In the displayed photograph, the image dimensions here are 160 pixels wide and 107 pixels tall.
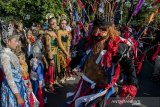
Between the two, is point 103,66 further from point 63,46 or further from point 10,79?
point 63,46

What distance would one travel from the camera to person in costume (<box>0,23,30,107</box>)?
4.32 m

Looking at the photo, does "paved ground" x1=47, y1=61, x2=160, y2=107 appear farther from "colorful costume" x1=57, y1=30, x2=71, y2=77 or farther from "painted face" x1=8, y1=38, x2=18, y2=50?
"painted face" x1=8, y1=38, x2=18, y2=50

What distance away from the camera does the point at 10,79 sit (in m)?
4.31

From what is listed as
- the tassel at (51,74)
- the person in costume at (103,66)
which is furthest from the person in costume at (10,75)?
the tassel at (51,74)

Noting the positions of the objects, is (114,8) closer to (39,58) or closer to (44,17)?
(39,58)

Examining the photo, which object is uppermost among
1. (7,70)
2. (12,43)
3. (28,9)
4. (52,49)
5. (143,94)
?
(12,43)

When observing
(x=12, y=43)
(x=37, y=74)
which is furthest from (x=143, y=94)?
(x=12, y=43)

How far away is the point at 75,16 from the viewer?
11273 millimetres

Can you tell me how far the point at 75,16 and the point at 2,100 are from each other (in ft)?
22.6

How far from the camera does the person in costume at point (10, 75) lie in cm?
432

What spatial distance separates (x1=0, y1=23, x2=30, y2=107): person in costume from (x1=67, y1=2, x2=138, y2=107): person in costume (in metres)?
0.71

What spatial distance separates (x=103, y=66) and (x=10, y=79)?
109 cm

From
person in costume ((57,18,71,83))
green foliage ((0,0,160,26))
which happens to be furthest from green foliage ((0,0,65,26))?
person in costume ((57,18,71,83))

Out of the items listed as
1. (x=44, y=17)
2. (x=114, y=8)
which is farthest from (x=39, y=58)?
(x=44, y=17)
